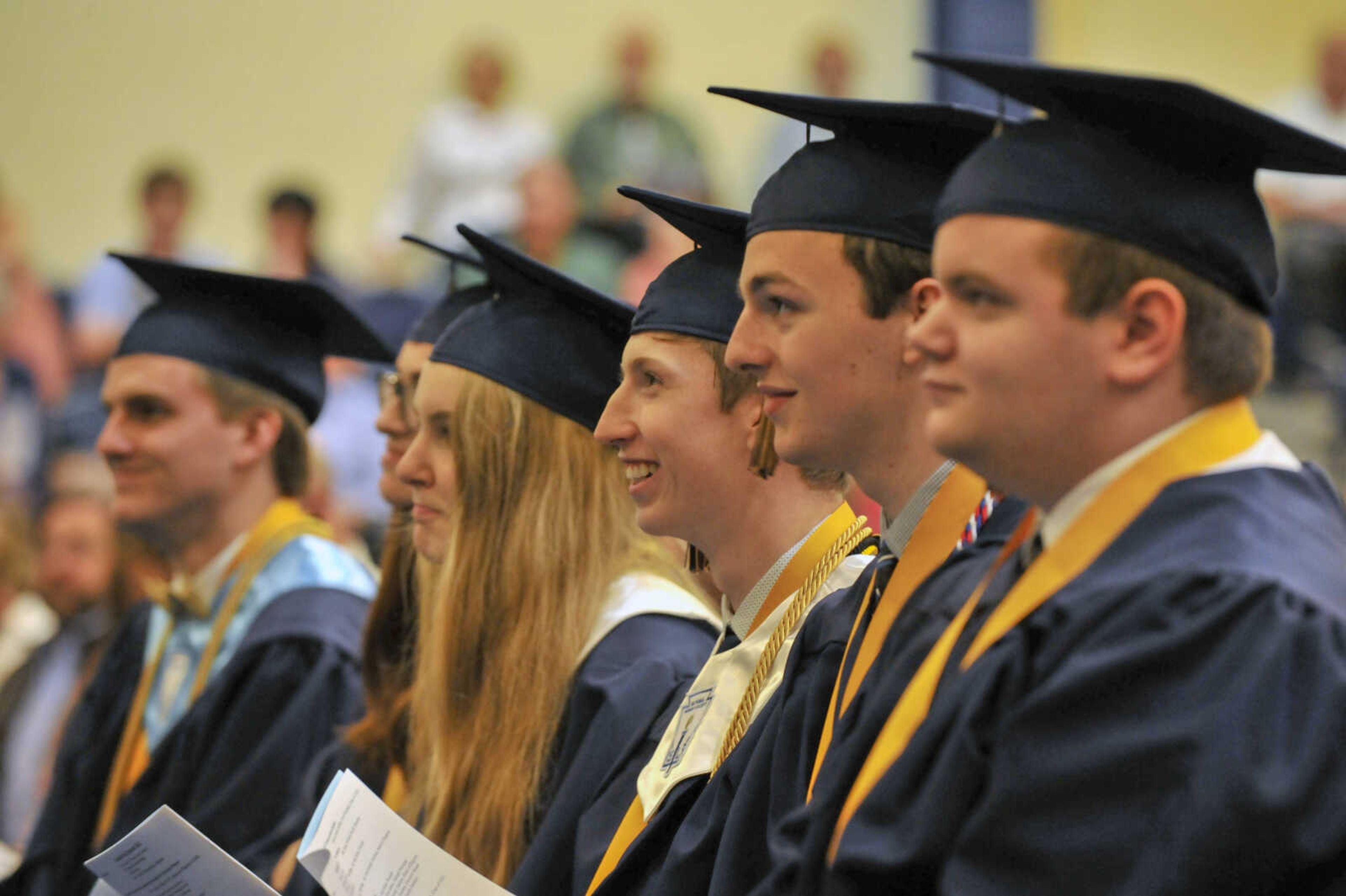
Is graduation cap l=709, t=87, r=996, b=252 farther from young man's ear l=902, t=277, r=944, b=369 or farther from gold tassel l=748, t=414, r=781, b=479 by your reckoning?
gold tassel l=748, t=414, r=781, b=479

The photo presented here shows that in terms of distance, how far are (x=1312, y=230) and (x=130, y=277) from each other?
6.44 metres

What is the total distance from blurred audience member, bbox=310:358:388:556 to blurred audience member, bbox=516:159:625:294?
1213 millimetres

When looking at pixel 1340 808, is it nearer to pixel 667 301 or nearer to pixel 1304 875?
pixel 1304 875

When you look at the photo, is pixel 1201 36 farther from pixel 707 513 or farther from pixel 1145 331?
pixel 1145 331

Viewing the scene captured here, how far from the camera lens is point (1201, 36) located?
13367 millimetres

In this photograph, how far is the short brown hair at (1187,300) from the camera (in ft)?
5.56

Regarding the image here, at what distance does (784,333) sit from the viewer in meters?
2.24

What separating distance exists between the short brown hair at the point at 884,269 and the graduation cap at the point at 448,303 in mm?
1621

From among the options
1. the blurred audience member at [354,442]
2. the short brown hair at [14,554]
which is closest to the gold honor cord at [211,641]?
the short brown hair at [14,554]

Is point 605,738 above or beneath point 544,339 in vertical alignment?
beneath

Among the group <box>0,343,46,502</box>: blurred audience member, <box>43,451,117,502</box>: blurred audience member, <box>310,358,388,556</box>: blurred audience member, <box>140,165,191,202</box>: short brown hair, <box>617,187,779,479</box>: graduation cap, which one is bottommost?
<box>0,343,46,502</box>: blurred audience member

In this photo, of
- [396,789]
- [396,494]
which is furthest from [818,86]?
[396,789]

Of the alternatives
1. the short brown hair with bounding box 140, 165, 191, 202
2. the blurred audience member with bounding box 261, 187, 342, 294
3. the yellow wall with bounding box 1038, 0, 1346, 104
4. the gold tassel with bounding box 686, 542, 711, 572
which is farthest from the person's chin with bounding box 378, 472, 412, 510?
the yellow wall with bounding box 1038, 0, 1346, 104

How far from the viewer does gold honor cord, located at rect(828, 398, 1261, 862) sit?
171 centimetres
